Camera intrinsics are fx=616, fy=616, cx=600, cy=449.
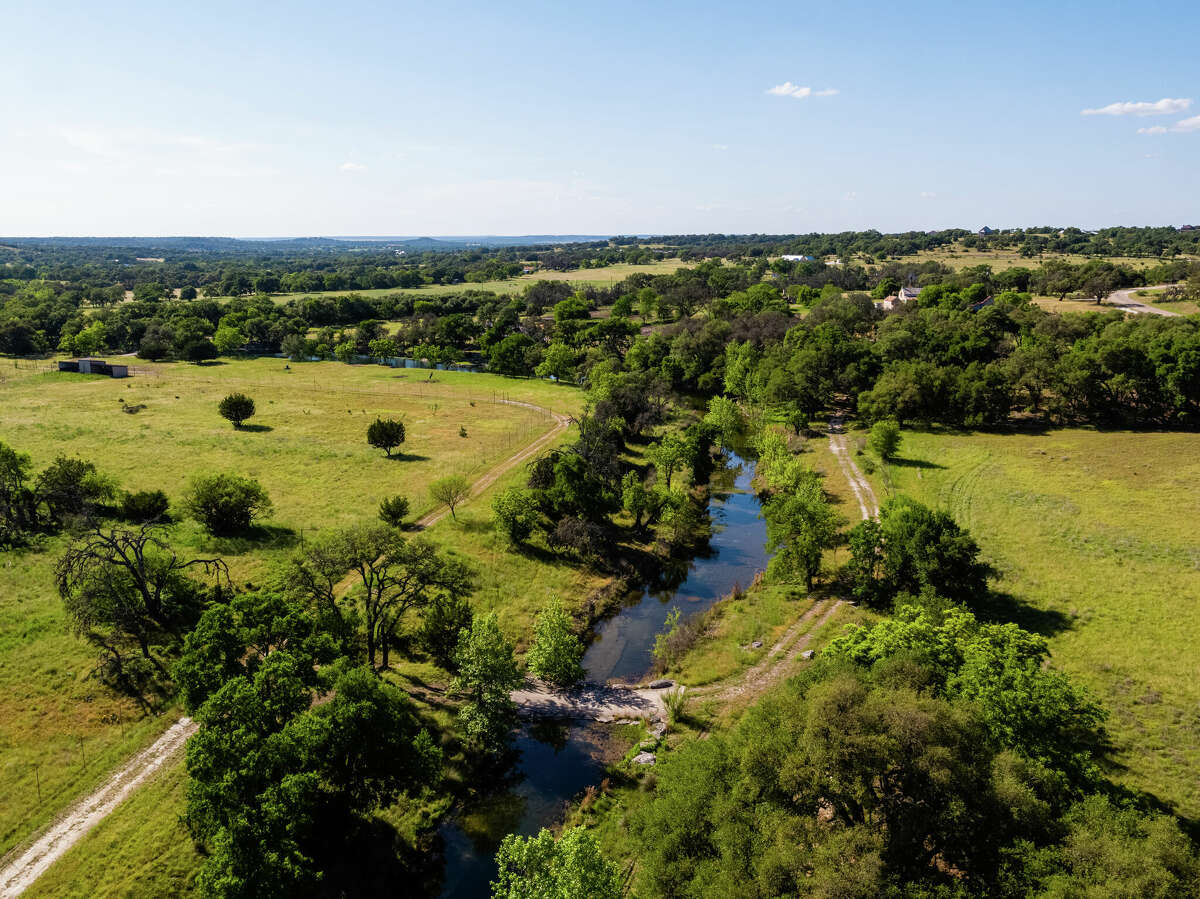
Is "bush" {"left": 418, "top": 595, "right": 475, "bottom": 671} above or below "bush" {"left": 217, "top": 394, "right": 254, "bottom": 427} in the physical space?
below

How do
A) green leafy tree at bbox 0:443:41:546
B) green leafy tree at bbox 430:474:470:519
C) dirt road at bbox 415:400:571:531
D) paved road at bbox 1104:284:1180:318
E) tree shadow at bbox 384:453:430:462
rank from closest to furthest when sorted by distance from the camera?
green leafy tree at bbox 0:443:41:546, green leafy tree at bbox 430:474:470:519, dirt road at bbox 415:400:571:531, tree shadow at bbox 384:453:430:462, paved road at bbox 1104:284:1180:318

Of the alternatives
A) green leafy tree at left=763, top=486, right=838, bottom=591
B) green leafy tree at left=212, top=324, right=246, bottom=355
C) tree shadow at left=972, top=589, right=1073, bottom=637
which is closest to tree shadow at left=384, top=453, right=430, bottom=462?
green leafy tree at left=763, top=486, right=838, bottom=591

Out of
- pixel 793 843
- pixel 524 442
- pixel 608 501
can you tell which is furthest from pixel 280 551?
pixel 793 843

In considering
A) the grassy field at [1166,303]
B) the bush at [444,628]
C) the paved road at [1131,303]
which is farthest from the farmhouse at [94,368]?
the grassy field at [1166,303]

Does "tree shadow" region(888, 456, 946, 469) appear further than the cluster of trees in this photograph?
Yes

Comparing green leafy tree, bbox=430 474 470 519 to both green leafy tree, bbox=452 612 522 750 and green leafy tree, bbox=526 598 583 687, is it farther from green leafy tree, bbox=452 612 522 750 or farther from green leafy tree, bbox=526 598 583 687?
green leafy tree, bbox=452 612 522 750

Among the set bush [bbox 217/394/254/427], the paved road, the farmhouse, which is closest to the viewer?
bush [bbox 217/394/254/427]

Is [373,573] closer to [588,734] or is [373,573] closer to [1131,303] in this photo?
[588,734]

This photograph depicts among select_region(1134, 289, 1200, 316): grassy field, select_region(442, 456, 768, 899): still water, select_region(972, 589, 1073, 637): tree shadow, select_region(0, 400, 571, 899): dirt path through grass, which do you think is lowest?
select_region(442, 456, 768, 899): still water
